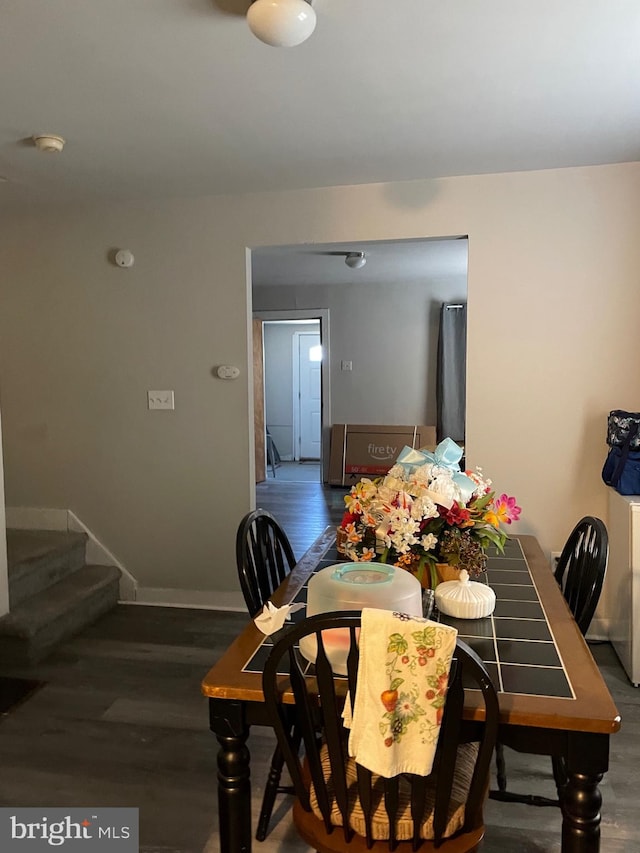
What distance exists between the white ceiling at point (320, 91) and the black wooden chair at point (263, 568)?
1.45 metres

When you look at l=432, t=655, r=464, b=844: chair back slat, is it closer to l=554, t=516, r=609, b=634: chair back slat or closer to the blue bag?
l=554, t=516, r=609, b=634: chair back slat

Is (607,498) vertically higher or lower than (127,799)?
higher

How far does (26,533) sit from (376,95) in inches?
124

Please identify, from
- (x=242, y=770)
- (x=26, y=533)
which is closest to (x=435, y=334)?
(x=26, y=533)

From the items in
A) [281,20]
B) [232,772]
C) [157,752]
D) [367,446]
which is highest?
[281,20]

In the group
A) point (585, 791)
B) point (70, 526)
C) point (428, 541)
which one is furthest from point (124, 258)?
point (585, 791)

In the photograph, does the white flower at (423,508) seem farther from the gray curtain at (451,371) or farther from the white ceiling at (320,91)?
the gray curtain at (451,371)

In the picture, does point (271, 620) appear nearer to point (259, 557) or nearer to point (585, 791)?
point (259, 557)

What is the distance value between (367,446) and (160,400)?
147 inches

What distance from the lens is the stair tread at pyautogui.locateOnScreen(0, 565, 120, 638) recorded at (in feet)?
9.81

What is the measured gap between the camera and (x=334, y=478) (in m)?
7.19

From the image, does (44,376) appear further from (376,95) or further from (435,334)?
(435,334)

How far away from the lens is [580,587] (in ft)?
6.31

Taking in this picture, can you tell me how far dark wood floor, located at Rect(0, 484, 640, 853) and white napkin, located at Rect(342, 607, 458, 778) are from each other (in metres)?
0.92
